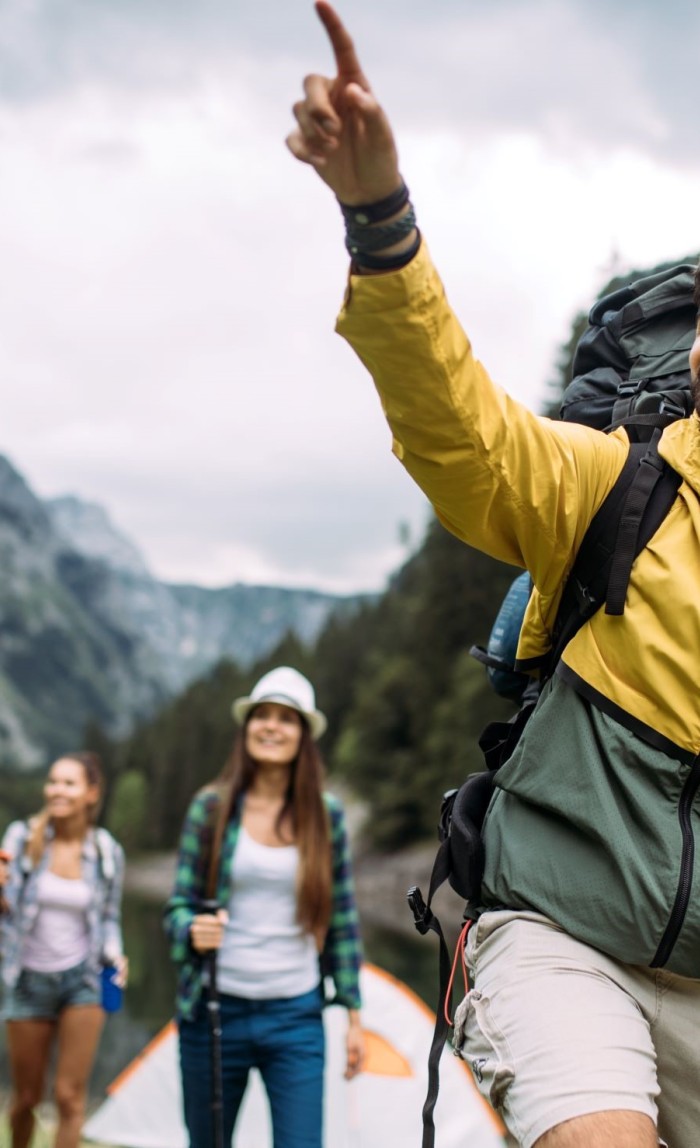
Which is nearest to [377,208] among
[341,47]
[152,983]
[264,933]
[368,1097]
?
[341,47]

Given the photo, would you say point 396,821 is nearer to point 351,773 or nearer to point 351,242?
point 351,773

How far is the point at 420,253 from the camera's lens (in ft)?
6.41

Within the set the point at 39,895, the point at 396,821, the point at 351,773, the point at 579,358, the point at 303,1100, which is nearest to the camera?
the point at 579,358

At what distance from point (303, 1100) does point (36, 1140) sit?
393cm

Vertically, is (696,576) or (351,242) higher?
(351,242)

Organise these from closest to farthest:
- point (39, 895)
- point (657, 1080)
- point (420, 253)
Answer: point (420, 253) → point (657, 1080) → point (39, 895)

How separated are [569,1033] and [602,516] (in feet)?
3.09

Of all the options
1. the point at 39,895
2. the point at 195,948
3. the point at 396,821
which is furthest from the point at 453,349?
the point at 396,821

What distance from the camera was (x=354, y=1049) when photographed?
5211 millimetres

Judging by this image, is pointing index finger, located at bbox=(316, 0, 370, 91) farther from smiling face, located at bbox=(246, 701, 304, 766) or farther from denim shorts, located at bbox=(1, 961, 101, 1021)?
denim shorts, located at bbox=(1, 961, 101, 1021)

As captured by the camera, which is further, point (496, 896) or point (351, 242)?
point (496, 896)

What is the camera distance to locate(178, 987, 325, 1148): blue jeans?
464cm

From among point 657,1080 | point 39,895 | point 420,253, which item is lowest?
point 39,895

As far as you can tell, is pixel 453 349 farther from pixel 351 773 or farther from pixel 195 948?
pixel 351 773
